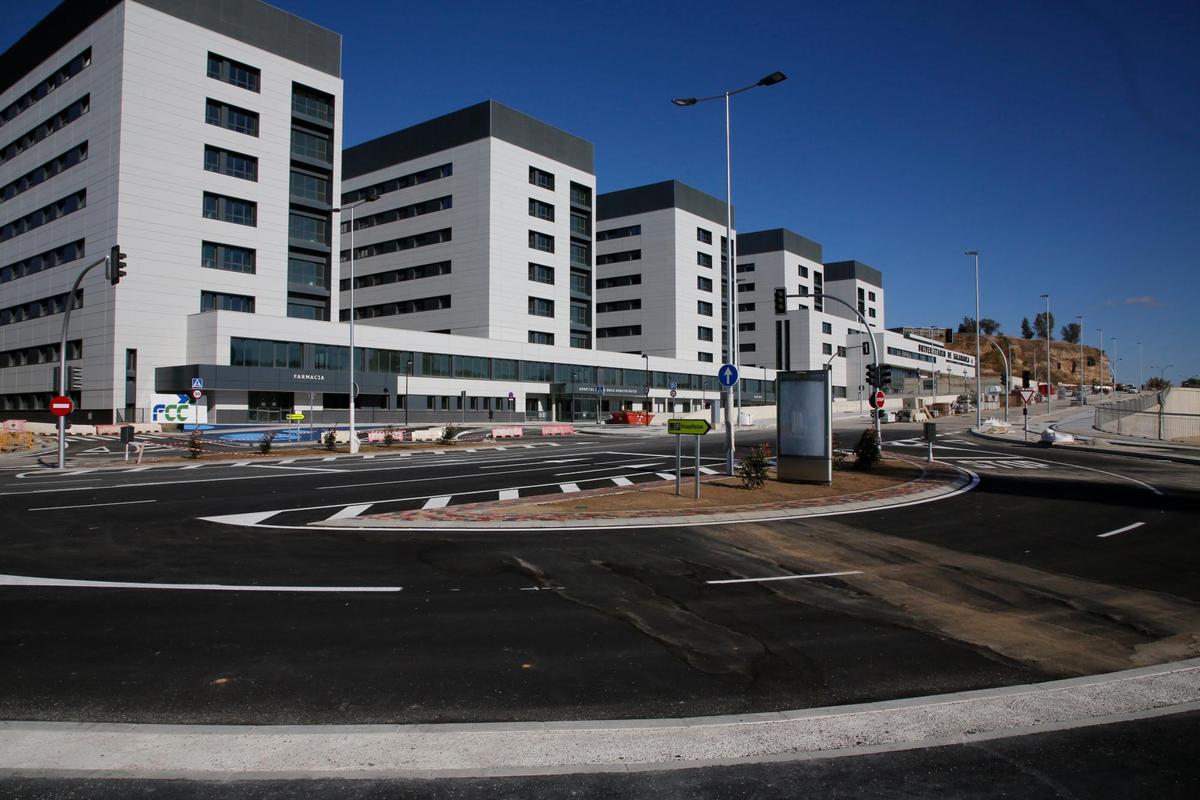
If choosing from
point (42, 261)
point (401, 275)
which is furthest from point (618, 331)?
point (42, 261)

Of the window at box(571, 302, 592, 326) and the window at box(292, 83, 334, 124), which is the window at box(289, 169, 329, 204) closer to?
the window at box(292, 83, 334, 124)

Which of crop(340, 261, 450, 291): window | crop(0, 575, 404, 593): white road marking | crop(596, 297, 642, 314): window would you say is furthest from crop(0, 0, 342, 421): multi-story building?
crop(0, 575, 404, 593): white road marking

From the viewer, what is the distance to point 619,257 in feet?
318

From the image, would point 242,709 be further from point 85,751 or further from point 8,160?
point 8,160

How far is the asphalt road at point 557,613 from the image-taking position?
5.12m

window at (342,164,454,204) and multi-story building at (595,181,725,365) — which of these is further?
multi-story building at (595,181,725,365)

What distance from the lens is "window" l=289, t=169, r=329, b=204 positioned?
61.3 meters

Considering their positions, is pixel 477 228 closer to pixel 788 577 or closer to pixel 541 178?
pixel 541 178

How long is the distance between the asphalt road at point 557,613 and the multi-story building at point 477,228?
6048 cm

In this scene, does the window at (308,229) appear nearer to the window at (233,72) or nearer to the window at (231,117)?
the window at (231,117)

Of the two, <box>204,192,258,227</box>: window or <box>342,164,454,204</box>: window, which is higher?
<box>342,164,454,204</box>: window

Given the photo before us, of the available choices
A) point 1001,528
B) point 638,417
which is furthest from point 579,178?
point 1001,528

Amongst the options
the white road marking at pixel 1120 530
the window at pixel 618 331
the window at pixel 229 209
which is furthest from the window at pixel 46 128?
the white road marking at pixel 1120 530

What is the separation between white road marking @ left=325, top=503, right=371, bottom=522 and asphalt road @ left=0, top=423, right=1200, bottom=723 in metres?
0.10
